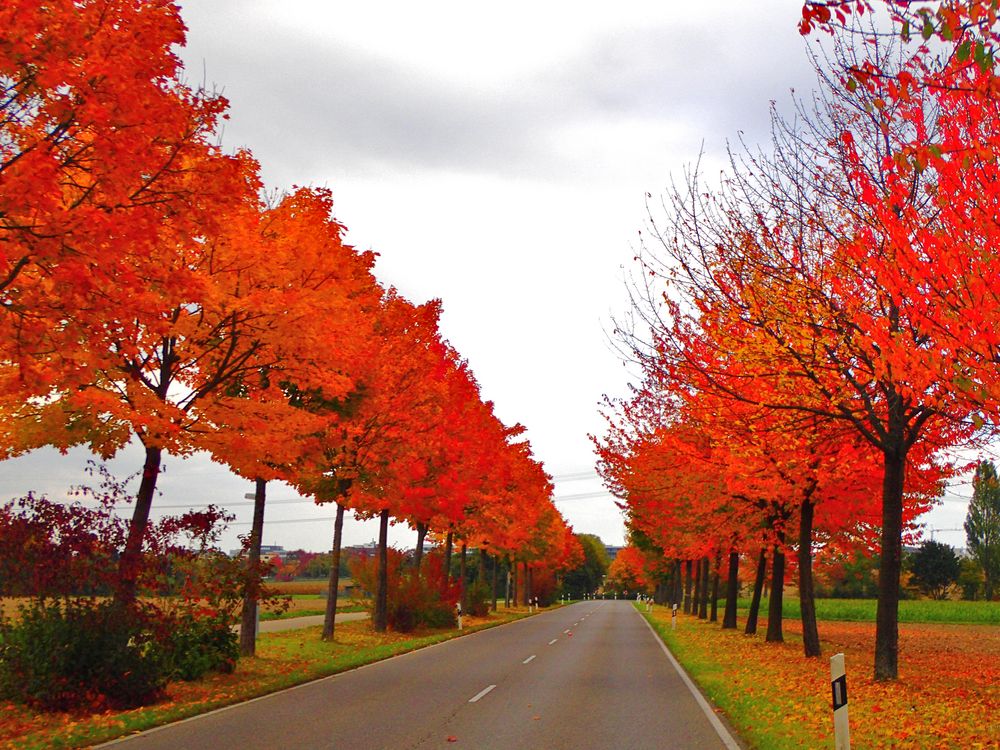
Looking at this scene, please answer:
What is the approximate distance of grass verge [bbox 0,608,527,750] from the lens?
34.4 ft

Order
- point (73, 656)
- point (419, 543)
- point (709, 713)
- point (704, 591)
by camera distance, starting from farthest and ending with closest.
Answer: point (704, 591), point (419, 543), point (709, 713), point (73, 656)

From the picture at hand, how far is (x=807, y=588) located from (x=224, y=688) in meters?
13.6

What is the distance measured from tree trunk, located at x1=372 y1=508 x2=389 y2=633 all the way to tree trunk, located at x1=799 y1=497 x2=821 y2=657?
1365 centimetres

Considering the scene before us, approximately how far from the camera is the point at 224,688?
14.9 metres

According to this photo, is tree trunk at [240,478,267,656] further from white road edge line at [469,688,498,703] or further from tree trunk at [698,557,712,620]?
tree trunk at [698,557,712,620]

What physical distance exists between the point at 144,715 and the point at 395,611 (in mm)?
20476

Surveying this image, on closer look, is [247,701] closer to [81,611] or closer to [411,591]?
[81,611]

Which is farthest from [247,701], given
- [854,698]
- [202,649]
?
[854,698]

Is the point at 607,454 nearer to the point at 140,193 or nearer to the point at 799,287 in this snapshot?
the point at 799,287

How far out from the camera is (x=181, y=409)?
14.8m

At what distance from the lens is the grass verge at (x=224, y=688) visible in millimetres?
10477

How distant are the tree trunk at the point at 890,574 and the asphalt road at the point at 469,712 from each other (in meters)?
3.30

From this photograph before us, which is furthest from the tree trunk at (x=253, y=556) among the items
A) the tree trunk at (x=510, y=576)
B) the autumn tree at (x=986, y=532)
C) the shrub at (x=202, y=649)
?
the autumn tree at (x=986, y=532)

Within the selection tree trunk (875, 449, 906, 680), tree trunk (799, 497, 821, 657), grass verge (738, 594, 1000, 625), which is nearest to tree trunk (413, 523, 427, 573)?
tree trunk (799, 497, 821, 657)
